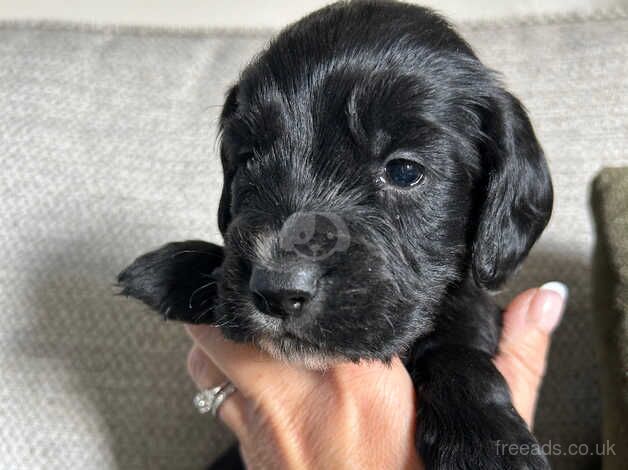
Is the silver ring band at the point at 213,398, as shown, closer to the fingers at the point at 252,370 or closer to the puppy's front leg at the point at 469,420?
the fingers at the point at 252,370

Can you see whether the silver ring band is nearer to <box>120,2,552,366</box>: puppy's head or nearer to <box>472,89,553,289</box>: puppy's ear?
<box>120,2,552,366</box>: puppy's head

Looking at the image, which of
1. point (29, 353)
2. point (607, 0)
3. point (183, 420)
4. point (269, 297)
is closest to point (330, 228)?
point (269, 297)

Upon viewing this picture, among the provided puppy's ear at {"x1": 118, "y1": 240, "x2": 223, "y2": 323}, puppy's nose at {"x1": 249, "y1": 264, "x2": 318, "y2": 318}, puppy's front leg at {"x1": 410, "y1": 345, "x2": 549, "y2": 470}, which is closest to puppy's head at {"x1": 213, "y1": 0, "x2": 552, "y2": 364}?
puppy's nose at {"x1": 249, "y1": 264, "x2": 318, "y2": 318}

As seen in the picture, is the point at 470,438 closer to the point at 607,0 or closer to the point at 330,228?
the point at 330,228

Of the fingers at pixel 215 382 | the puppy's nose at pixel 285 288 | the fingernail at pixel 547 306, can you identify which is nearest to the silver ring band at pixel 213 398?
the fingers at pixel 215 382

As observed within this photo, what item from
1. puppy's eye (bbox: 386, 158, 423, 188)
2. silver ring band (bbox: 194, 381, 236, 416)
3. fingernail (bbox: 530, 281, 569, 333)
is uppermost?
puppy's eye (bbox: 386, 158, 423, 188)

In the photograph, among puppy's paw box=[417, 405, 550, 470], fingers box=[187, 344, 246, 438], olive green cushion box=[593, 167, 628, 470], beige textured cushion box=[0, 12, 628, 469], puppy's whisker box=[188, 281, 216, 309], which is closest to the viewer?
puppy's paw box=[417, 405, 550, 470]
